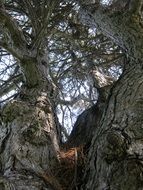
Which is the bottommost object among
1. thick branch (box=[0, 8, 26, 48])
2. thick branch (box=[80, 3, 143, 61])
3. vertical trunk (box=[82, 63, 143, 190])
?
vertical trunk (box=[82, 63, 143, 190])

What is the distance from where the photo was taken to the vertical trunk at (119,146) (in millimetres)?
1504

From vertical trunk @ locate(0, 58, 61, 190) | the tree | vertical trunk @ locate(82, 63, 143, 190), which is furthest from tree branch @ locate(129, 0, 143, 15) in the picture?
vertical trunk @ locate(0, 58, 61, 190)

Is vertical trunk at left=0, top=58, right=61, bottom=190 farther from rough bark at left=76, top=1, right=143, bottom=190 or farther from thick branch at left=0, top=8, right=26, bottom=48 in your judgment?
thick branch at left=0, top=8, right=26, bottom=48

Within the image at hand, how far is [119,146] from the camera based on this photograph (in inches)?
63.1

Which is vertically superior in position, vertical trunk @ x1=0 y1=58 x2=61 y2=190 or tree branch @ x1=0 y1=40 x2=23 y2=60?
tree branch @ x1=0 y1=40 x2=23 y2=60

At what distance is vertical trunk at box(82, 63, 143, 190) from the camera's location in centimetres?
150

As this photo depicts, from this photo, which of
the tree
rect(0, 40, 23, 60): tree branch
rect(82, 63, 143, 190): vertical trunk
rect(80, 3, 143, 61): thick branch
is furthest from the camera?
rect(0, 40, 23, 60): tree branch

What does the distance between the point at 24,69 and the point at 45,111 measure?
419mm

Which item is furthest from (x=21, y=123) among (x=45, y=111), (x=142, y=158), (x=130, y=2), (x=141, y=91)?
(x=130, y=2)

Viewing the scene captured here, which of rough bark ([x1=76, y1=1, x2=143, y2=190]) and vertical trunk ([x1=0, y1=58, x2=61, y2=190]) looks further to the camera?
vertical trunk ([x1=0, y1=58, x2=61, y2=190])

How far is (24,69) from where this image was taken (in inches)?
104

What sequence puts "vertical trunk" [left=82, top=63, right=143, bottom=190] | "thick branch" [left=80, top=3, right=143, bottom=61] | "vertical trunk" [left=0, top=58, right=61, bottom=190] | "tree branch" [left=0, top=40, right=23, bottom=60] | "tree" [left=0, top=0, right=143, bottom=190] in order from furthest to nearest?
"tree branch" [left=0, top=40, right=23, bottom=60] → "thick branch" [left=80, top=3, right=143, bottom=61] → "vertical trunk" [left=0, top=58, right=61, bottom=190] → "tree" [left=0, top=0, right=143, bottom=190] → "vertical trunk" [left=82, top=63, right=143, bottom=190]

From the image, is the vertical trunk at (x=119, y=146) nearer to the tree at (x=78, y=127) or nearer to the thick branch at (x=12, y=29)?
the tree at (x=78, y=127)

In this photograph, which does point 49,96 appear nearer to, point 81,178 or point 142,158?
point 81,178
